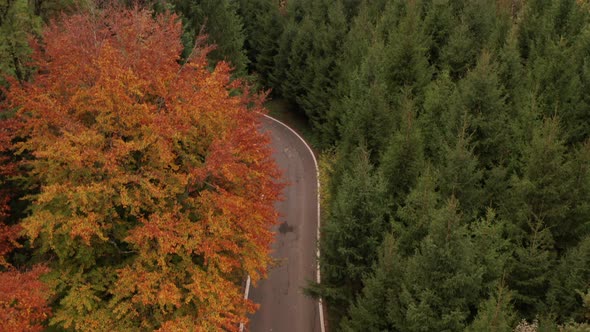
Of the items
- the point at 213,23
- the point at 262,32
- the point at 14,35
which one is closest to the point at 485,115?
the point at 14,35

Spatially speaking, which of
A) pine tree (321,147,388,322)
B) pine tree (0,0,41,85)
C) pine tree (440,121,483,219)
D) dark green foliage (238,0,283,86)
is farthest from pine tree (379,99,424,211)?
dark green foliage (238,0,283,86)

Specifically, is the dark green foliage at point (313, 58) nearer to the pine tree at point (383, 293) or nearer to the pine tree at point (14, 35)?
the pine tree at point (383, 293)

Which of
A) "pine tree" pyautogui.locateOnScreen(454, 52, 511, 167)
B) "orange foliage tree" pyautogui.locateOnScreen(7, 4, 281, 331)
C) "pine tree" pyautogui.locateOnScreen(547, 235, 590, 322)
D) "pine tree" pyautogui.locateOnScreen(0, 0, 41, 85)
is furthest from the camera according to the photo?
"pine tree" pyautogui.locateOnScreen(0, 0, 41, 85)

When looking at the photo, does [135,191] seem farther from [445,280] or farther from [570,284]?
[570,284]

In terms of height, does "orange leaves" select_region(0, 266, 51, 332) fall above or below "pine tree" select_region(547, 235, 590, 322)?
below

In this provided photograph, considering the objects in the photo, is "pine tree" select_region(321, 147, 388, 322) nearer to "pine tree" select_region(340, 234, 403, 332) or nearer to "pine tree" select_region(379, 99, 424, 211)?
"pine tree" select_region(379, 99, 424, 211)

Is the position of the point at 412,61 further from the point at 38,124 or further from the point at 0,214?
the point at 0,214
